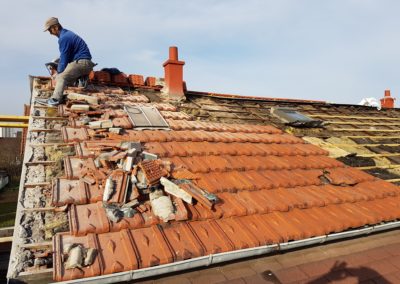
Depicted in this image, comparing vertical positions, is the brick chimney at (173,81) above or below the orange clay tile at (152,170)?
above

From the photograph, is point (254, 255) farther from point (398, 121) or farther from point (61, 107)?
point (398, 121)

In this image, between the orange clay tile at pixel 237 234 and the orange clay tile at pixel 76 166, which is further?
the orange clay tile at pixel 76 166

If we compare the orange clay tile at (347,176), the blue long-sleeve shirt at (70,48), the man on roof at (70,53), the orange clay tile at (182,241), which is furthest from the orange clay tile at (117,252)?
the blue long-sleeve shirt at (70,48)

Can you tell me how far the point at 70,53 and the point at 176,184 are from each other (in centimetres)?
422

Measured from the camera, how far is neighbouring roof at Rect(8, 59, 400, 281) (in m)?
2.34

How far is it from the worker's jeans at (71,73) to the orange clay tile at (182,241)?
3569 mm

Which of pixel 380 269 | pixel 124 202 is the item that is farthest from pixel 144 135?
pixel 380 269

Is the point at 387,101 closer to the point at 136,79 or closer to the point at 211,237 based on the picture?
the point at 136,79

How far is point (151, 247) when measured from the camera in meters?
2.36

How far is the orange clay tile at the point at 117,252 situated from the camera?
2137 mm

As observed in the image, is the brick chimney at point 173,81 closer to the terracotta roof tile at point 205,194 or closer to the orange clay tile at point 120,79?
the orange clay tile at point 120,79

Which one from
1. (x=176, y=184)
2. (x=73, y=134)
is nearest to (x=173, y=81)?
(x=73, y=134)

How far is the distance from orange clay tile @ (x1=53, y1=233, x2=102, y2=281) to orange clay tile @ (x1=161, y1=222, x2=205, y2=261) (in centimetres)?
59

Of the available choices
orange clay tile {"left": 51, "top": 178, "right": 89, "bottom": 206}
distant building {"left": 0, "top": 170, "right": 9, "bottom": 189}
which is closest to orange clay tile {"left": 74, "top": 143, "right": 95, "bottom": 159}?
orange clay tile {"left": 51, "top": 178, "right": 89, "bottom": 206}
